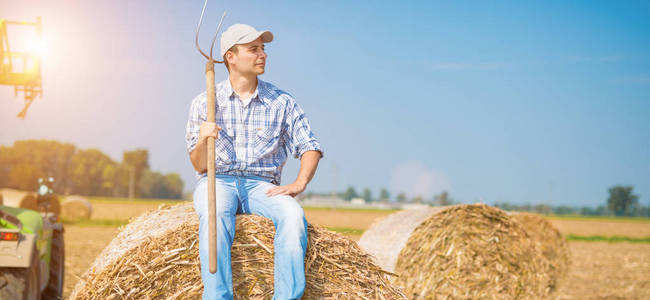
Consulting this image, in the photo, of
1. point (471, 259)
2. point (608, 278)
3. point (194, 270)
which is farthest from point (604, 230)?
point (194, 270)

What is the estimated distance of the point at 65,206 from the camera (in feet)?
94.7

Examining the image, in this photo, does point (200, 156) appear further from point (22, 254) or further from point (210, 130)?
→ point (22, 254)

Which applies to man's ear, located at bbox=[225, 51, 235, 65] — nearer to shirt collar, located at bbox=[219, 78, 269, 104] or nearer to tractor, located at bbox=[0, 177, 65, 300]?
shirt collar, located at bbox=[219, 78, 269, 104]

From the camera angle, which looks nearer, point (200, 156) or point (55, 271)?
point (200, 156)

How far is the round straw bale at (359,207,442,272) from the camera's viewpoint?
7.55 metres

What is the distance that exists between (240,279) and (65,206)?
90.8 feet

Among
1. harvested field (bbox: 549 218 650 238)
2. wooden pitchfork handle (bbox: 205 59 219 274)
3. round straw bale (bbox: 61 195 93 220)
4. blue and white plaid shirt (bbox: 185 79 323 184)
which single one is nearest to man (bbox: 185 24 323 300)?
blue and white plaid shirt (bbox: 185 79 323 184)

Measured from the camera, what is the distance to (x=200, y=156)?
12.9 feet

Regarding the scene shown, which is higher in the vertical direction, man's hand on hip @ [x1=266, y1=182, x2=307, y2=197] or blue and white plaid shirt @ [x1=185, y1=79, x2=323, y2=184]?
blue and white plaid shirt @ [x1=185, y1=79, x2=323, y2=184]

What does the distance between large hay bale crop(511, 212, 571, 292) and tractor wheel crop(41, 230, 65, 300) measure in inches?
261

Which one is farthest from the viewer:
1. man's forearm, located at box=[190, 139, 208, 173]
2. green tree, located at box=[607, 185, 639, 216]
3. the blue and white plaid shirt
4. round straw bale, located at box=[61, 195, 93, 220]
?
green tree, located at box=[607, 185, 639, 216]

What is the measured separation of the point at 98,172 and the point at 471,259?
78272mm

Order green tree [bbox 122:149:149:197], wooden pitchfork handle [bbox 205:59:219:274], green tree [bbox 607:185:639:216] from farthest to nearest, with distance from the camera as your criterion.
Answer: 1. green tree [bbox 607:185:639:216]
2. green tree [bbox 122:149:149:197]
3. wooden pitchfork handle [bbox 205:59:219:274]

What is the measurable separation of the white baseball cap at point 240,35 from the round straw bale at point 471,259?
13.9 feet
